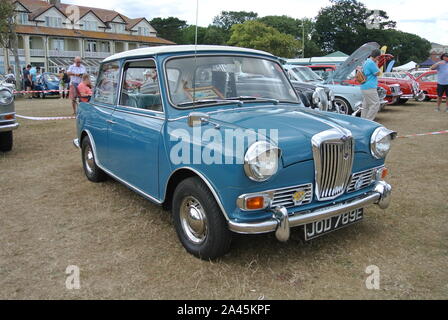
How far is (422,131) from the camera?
375 inches

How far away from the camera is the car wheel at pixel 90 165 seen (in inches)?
206

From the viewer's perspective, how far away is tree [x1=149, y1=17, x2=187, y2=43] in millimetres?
77812

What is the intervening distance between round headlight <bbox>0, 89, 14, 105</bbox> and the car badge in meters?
5.80

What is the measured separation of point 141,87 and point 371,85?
6.16m

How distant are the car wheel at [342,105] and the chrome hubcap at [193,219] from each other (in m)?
8.34

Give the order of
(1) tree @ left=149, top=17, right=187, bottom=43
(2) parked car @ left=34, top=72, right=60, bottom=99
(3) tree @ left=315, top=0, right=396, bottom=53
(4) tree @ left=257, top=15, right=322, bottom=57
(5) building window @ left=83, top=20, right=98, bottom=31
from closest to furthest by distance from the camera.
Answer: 1. (2) parked car @ left=34, top=72, right=60, bottom=99
2. (5) building window @ left=83, top=20, right=98, bottom=31
3. (3) tree @ left=315, top=0, right=396, bottom=53
4. (4) tree @ left=257, top=15, right=322, bottom=57
5. (1) tree @ left=149, top=17, right=187, bottom=43

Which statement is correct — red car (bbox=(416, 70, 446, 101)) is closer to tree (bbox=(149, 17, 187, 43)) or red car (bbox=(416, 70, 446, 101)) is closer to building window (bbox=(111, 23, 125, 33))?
building window (bbox=(111, 23, 125, 33))

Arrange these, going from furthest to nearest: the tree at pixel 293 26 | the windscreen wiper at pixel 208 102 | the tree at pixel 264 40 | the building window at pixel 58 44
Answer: the tree at pixel 293 26, the tree at pixel 264 40, the building window at pixel 58 44, the windscreen wiper at pixel 208 102

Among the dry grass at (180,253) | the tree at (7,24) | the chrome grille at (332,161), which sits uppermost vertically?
the tree at (7,24)

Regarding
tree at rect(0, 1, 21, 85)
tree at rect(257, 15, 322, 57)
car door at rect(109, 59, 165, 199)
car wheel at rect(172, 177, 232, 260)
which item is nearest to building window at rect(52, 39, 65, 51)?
tree at rect(0, 1, 21, 85)

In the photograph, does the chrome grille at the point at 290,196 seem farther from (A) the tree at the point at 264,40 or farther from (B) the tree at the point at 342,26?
(B) the tree at the point at 342,26

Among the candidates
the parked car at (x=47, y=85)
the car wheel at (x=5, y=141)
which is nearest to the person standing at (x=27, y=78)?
the parked car at (x=47, y=85)

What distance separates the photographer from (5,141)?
7164mm

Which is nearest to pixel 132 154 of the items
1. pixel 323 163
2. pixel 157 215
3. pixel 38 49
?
pixel 157 215
